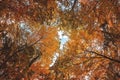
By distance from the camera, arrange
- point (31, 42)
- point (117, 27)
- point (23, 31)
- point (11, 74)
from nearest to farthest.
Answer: point (117, 27) → point (11, 74) → point (23, 31) → point (31, 42)

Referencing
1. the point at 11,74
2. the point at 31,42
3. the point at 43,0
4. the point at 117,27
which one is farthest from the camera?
the point at 31,42

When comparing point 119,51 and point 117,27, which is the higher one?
point 117,27

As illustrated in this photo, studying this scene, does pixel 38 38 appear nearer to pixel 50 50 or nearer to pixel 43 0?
pixel 50 50

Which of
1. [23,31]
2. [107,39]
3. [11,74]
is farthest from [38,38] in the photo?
[107,39]

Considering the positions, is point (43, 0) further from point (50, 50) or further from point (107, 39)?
point (50, 50)

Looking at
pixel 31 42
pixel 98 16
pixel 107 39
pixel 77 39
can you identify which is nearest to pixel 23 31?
pixel 31 42

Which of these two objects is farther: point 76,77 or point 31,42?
point 31,42

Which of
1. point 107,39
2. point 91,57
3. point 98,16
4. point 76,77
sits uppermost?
point 98,16
